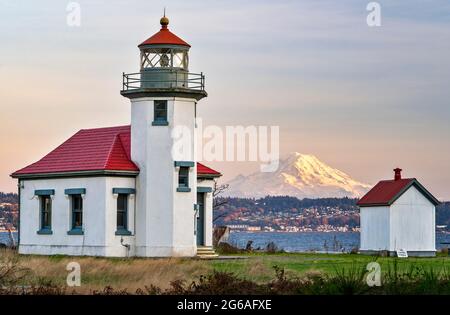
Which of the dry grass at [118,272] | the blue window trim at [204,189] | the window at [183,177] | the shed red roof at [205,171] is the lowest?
the dry grass at [118,272]

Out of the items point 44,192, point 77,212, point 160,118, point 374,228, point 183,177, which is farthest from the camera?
point 374,228

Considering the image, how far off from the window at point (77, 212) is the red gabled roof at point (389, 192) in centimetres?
Answer: 1333

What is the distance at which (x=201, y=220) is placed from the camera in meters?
50.5

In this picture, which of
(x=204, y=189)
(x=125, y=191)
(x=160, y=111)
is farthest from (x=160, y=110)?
(x=204, y=189)

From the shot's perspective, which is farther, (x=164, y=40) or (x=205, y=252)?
(x=205, y=252)

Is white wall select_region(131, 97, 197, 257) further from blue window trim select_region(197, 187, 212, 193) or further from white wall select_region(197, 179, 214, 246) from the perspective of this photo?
white wall select_region(197, 179, 214, 246)

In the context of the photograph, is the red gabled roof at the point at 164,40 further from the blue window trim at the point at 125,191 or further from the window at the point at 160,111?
the blue window trim at the point at 125,191

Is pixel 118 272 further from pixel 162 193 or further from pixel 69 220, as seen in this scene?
pixel 69 220

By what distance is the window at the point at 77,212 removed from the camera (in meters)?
48.3

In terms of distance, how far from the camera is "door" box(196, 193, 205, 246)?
50.3m

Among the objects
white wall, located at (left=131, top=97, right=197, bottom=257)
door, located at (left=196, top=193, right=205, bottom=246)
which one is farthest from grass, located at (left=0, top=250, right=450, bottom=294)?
door, located at (left=196, top=193, right=205, bottom=246)

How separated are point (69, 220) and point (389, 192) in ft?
47.0

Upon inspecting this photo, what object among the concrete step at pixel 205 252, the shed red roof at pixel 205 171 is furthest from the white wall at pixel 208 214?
the concrete step at pixel 205 252

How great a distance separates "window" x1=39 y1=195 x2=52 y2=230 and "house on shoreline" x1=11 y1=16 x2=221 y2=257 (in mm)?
861
